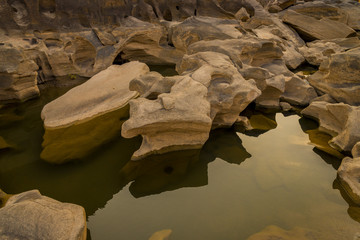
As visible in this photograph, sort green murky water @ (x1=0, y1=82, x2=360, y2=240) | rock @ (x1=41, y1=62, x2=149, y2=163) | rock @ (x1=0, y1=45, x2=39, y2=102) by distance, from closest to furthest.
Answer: green murky water @ (x1=0, y1=82, x2=360, y2=240) < rock @ (x1=41, y1=62, x2=149, y2=163) < rock @ (x1=0, y1=45, x2=39, y2=102)

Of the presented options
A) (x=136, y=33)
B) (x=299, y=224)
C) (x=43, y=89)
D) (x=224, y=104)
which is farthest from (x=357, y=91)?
(x=43, y=89)

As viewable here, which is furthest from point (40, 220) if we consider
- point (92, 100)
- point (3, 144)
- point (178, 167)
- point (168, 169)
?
point (92, 100)

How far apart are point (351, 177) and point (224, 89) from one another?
76.7 inches

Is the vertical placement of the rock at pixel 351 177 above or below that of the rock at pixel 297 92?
above

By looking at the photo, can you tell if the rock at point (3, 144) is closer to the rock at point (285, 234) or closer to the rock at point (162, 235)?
the rock at point (162, 235)

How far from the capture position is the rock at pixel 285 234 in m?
2.21

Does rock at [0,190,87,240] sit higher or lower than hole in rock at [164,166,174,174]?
higher

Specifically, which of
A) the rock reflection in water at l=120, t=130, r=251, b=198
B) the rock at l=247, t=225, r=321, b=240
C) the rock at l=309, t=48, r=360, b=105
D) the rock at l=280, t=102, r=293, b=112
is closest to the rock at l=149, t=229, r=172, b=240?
the rock reflection in water at l=120, t=130, r=251, b=198

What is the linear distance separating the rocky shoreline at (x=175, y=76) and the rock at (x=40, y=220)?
0.17 metres

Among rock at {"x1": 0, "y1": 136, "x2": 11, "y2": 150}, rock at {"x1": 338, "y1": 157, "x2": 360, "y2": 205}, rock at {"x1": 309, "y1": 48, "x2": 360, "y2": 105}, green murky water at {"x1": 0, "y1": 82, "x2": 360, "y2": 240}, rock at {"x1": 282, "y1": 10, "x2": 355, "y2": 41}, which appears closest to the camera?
green murky water at {"x1": 0, "y1": 82, "x2": 360, "y2": 240}

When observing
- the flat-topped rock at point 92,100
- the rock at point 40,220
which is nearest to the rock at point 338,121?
the rock at point 40,220

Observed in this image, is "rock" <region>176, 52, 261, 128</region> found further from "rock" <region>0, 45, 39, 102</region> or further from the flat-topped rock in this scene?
"rock" <region>0, 45, 39, 102</region>

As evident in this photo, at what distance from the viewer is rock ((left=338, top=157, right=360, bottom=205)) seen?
260cm

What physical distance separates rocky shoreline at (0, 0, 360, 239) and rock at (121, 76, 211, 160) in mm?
14
